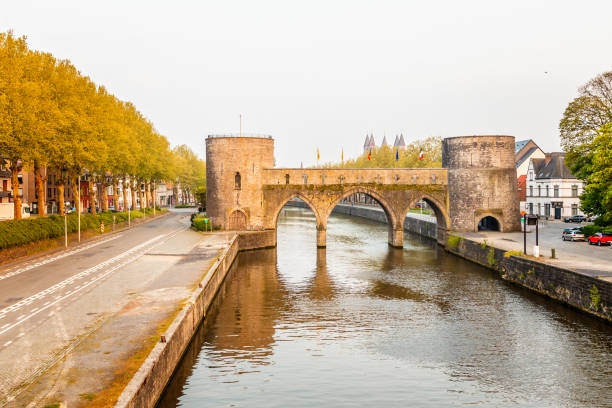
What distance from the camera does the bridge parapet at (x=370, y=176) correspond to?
5634cm

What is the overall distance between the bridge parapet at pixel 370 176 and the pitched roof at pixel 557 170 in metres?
24.7

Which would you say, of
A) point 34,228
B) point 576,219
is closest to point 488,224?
point 576,219

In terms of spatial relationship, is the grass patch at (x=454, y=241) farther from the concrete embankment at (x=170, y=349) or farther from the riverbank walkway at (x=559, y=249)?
the concrete embankment at (x=170, y=349)

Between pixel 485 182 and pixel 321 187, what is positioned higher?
pixel 485 182

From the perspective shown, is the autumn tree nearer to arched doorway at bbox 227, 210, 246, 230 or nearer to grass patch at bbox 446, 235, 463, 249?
grass patch at bbox 446, 235, 463, 249

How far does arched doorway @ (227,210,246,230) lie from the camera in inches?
2255

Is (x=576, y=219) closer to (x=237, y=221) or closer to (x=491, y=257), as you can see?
(x=491, y=257)

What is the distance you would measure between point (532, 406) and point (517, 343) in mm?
6744

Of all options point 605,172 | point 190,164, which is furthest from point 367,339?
point 190,164

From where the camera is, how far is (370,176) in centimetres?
5647

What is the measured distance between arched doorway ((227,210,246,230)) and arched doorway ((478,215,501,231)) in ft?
87.2

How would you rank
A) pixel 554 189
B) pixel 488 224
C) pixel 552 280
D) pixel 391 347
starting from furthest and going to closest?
pixel 554 189 < pixel 488 224 < pixel 552 280 < pixel 391 347

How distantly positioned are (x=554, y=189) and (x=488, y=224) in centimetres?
1928

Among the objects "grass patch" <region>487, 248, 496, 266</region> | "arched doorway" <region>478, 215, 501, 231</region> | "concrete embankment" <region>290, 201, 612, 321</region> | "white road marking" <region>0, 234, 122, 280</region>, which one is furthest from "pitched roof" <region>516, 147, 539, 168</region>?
"white road marking" <region>0, 234, 122, 280</region>
